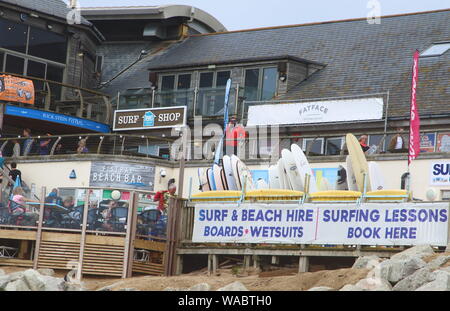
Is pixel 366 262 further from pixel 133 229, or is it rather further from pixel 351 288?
pixel 133 229

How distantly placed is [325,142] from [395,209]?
8.90 meters

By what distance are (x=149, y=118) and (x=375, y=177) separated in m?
13.2

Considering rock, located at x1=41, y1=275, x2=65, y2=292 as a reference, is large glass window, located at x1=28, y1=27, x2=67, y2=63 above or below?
above

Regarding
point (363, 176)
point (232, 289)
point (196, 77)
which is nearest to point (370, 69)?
point (196, 77)

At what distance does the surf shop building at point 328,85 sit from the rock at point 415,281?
912 cm

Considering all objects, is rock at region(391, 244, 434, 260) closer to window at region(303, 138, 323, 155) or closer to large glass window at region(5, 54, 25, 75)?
window at region(303, 138, 323, 155)

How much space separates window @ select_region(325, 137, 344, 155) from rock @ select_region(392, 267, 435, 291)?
40.6ft

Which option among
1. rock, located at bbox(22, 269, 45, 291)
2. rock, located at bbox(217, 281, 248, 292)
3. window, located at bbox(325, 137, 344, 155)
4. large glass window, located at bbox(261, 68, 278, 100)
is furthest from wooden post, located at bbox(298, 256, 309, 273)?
large glass window, located at bbox(261, 68, 278, 100)

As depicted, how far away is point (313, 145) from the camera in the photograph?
35.2 meters

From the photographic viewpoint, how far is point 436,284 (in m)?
20.3

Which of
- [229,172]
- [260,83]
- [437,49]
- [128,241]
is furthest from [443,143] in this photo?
[260,83]

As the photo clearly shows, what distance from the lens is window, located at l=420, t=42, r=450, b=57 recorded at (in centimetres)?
3819

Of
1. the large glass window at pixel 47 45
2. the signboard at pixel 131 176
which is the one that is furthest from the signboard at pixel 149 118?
the large glass window at pixel 47 45

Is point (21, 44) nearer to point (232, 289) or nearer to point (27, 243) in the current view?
point (27, 243)
